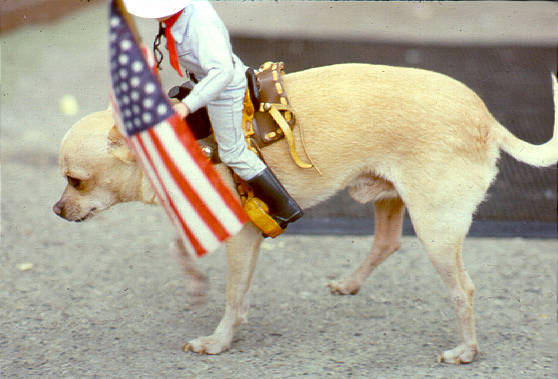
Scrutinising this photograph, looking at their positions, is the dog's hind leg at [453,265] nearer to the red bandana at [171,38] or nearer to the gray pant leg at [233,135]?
the gray pant leg at [233,135]

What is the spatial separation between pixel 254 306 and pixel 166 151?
1666mm

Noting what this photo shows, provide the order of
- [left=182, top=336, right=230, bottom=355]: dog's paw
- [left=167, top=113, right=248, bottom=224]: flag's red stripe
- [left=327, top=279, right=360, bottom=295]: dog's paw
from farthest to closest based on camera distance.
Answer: [left=327, top=279, right=360, bottom=295]: dog's paw
[left=182, top=336, right=230, bottom=355]: dog's paw
[left=167, top=113, right=248, bottom=224]: flag's red stripe

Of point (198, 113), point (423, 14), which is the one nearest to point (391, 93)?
point (198, 113)

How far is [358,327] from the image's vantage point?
419 cm

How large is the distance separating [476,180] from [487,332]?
1038mm

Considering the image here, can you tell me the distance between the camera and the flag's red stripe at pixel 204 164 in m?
3.03

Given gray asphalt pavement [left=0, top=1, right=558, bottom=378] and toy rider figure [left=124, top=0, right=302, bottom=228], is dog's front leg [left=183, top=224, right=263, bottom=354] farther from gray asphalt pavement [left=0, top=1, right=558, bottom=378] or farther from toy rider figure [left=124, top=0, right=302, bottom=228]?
toy rider figure [left=124, top=0, right=302, bottom=228]

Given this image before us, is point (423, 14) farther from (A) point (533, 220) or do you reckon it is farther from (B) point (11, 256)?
(B) point (11, 256)

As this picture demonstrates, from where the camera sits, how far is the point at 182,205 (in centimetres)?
321

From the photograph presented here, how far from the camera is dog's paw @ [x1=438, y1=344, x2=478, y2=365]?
3783 mm

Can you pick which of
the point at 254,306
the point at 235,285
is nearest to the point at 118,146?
the point at 235,285

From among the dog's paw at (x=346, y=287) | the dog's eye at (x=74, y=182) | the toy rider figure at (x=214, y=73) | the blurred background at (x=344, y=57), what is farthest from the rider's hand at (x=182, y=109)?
the blurred background at (x=344, y=57)

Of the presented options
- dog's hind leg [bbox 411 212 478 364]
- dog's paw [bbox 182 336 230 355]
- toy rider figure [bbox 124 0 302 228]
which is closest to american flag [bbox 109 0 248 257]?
toy rider figure [bbox 124 0 302 228]

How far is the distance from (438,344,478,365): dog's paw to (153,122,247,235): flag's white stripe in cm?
137
